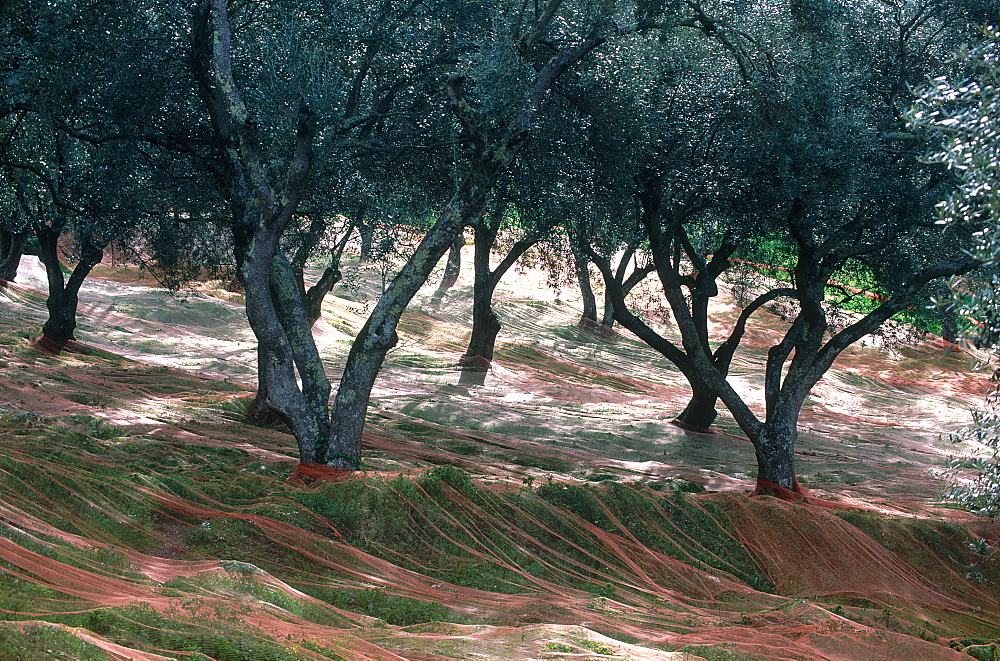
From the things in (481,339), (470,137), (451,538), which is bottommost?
(451,538)

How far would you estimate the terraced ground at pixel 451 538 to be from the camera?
454cm

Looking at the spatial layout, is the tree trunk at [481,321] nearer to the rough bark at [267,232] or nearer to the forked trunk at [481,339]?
the forked trunk at [481,339]

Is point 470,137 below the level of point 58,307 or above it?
above

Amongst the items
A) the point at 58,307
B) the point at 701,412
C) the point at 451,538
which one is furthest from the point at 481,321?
the point at 451,538

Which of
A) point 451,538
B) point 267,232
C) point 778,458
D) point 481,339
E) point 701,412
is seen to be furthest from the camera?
point 481,339

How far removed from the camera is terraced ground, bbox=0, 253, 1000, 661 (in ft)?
14.9

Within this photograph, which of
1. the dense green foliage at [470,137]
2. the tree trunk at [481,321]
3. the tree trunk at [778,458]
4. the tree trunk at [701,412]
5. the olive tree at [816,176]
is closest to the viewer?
the dense green foliage at [470,137]

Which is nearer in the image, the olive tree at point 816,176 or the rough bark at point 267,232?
the rough bark at point 267,232

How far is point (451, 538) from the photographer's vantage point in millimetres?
7504

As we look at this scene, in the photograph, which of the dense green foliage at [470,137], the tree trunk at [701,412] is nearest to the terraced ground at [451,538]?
the tree trunk at [701,412]

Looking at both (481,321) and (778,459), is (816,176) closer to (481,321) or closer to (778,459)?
(778,459)

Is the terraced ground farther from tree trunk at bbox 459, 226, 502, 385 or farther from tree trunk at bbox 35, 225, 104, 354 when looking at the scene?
tree trunk at bbox 459, 226, 502, 385

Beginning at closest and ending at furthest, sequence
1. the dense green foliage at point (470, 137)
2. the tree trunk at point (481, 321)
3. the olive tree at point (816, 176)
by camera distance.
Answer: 1. the dense green foliage at point (470, 137)
2. the olive tree at point (816, 176)
3. the tree trunk at point (481, 321)

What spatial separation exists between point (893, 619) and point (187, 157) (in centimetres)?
904
